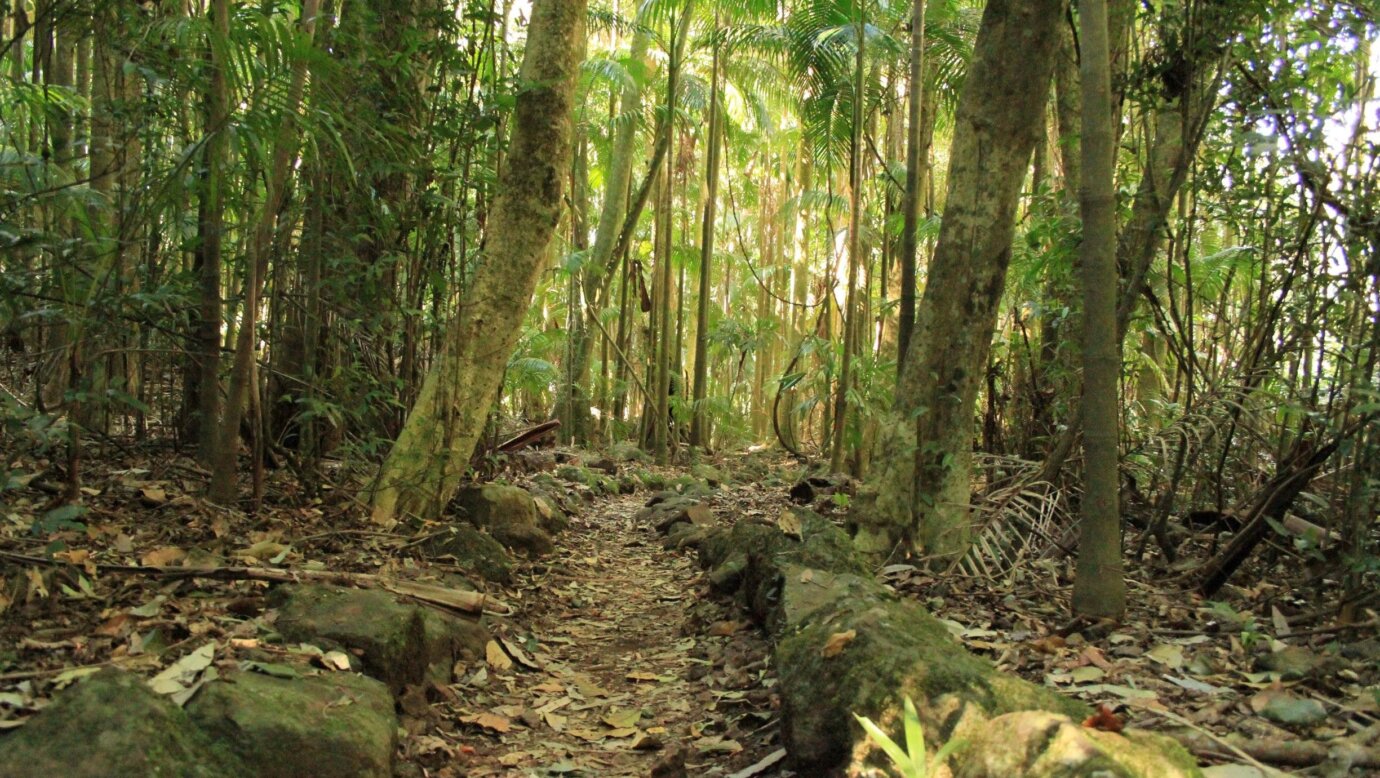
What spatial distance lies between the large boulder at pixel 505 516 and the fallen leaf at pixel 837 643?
10.6 ft

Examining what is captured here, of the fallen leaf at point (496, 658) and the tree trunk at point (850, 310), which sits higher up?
the tree trunk at point (850, 310)

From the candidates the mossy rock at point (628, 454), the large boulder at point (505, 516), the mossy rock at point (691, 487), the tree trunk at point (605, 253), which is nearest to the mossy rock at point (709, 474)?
the mossy rock at point (691, 487)

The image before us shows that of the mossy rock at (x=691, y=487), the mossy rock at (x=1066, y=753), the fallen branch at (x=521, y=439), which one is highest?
the fallen branch at (x=521, y=439)

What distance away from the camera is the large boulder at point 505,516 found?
573 cm

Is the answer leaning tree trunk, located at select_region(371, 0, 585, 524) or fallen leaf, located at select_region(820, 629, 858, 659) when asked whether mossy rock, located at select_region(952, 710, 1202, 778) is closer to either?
fallen leaf, located at select_region(820, 629, 858, 659)

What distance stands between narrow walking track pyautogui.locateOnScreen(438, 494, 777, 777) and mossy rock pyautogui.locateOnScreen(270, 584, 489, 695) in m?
0.21

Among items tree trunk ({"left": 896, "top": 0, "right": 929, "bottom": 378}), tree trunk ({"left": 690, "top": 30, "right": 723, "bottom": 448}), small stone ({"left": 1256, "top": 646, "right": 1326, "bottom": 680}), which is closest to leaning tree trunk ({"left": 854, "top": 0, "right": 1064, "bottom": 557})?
tree trunk ({"left": 896, "top": 0, "right": 929, "bottom": 378})

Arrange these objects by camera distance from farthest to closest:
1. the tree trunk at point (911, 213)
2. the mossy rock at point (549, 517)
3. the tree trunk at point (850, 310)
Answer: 1. the tree trunk at point (850, 310)
2. the mossy rock at point (549, 517)
3. the tree trunk at point (911, 213)

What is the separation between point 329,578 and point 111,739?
167 cm

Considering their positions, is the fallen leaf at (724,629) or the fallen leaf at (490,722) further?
the fallen leaf at (724,629)

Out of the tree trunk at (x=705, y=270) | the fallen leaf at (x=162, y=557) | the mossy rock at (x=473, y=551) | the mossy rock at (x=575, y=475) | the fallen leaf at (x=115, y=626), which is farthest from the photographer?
the tree trunk at (x=705, y=270)

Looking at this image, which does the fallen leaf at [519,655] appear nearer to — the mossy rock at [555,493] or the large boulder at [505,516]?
the large boulder at [505,516]

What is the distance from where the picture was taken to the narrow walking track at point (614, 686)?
3.20 m

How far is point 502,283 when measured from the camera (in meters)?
5.29
